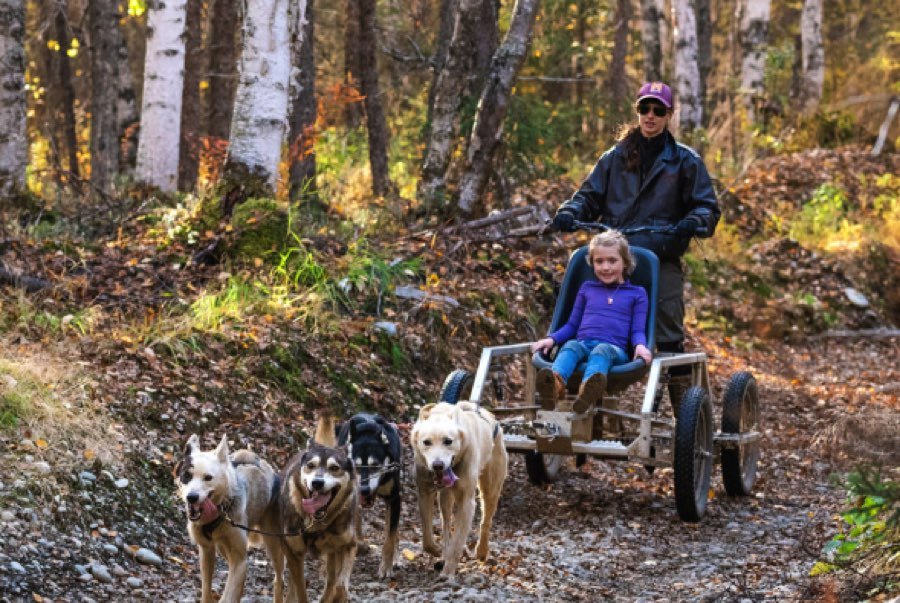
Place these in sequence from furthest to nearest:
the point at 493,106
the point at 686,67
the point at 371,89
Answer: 1. the point at 686,67
2. the point at 371,89
3. the point at 493,106

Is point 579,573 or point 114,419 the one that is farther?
point 114,419

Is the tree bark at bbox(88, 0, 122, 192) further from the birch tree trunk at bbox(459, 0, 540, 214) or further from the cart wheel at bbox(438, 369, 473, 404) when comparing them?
the cart wheel at bbox(438, 369, 473, 404)

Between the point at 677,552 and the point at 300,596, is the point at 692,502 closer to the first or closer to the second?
the point at 677,552

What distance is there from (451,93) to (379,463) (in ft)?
28.3

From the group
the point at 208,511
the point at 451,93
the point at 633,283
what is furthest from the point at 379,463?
the point at 451,93

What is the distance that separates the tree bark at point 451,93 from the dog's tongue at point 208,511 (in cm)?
843

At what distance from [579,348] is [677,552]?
1.52 m

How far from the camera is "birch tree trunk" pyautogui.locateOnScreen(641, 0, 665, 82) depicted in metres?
21.8

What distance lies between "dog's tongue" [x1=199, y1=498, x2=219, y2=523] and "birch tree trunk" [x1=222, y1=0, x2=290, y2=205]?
5.76 meters

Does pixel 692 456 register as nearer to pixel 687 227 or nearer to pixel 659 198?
pixel 687 227

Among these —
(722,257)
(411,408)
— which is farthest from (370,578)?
(722,257)

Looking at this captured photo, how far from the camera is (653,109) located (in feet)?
29.0

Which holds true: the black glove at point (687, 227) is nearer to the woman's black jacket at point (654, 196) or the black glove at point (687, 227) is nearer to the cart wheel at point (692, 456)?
the woman's black jacket at point (654, 196)

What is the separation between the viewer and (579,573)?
6.95 m
